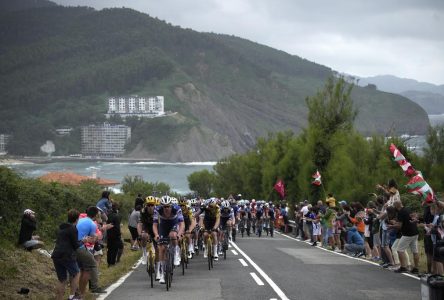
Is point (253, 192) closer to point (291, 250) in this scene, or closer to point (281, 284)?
point (291, 250)

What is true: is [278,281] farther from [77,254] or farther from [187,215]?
[187,215]

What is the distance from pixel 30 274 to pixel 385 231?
9.53 metres

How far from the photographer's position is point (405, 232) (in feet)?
58.8

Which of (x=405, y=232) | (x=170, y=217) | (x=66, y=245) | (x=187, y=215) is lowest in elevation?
(x=405, y=232)

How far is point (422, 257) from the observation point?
23.4 metres

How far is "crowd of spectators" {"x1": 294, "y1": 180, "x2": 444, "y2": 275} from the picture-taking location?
1617 centimetres

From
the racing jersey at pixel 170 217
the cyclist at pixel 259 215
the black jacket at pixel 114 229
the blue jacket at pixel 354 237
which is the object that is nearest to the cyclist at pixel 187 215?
the black jacket at pixel 114 229

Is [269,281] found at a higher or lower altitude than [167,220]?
lower

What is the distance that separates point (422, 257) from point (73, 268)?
14239mm

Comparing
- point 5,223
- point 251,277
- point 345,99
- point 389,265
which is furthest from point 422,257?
point 345,99

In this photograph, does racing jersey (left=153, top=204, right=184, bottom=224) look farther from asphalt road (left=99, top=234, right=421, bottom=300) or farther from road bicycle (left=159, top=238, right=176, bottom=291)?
asphalt road (left=99, top=234, right=421, bottom=300)

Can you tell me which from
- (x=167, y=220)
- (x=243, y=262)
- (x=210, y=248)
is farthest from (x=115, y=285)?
(x=243, y=262)

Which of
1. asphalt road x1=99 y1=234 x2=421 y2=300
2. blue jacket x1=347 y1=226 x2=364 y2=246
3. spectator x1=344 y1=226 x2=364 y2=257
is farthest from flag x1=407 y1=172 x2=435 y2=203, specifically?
blue jacket x1=347 y1=226 x2=364 y2=246

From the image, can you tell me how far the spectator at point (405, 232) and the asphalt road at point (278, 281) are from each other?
53 cm
